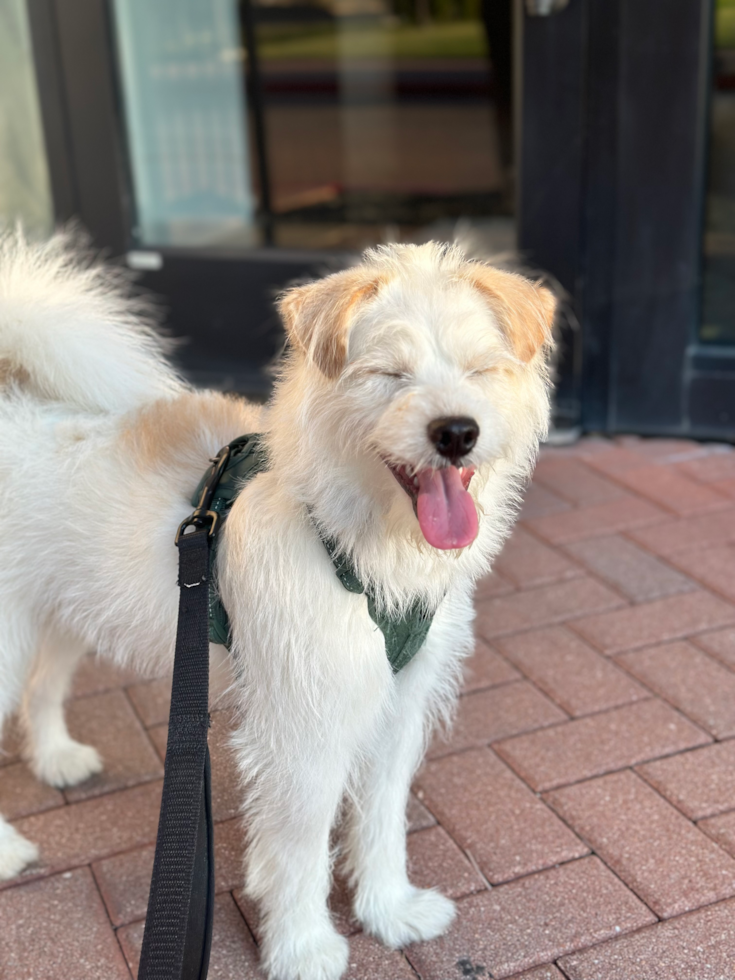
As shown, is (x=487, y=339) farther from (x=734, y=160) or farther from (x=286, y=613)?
(x=734, y=160)

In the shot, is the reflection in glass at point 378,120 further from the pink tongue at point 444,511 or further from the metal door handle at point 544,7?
the pink tongue at point 444,511

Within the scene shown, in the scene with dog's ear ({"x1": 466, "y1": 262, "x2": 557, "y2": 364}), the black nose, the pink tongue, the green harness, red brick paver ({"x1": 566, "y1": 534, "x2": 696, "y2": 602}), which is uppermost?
dog's ear ({"x1": 466, "y1": 262, "x2": 557, "y2": 364})

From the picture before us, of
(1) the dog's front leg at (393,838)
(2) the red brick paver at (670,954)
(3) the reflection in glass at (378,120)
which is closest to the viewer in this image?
(2) the red brick paver at (670,954)

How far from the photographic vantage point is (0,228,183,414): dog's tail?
2.21m

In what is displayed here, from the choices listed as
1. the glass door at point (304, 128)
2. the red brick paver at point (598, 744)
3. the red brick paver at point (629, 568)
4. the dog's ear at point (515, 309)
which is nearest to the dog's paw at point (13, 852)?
the red brick paver at point (598, 744)

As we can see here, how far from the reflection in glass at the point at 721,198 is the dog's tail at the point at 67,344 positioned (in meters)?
2.76

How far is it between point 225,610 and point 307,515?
294 millimetres

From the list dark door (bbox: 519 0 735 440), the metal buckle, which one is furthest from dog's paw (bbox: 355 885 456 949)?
dark door (bbox: 519 0 735 440)

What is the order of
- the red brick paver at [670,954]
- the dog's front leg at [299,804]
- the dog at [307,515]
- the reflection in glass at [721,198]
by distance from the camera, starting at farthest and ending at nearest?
the reflection in glass at [721,198], the red brick paver at [670,954], the dog's front leg at [299,804], the dog at [307,515]

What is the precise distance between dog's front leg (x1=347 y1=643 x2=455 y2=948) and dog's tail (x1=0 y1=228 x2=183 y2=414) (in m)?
0.93

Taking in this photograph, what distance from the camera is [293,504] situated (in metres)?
1.79

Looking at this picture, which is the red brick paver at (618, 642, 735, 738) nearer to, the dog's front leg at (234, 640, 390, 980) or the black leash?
the dog's front leg at (234, 640, 390, 980)

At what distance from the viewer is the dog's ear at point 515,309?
67.6 inches

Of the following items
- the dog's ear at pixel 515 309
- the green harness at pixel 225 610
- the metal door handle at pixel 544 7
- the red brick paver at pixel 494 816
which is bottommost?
the red brick paver at pixel 494 816
